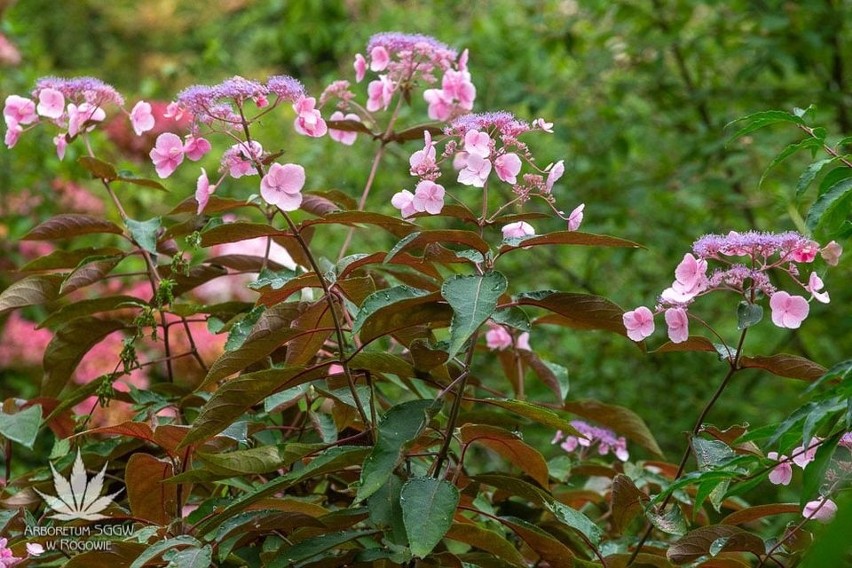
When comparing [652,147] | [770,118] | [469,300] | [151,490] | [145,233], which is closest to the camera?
[469,300]

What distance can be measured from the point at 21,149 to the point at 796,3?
2188 mm

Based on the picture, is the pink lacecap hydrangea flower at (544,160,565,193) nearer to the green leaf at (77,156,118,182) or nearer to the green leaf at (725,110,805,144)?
the green leaf at (725,110,805,144)

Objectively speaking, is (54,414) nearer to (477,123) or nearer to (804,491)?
(477,123)

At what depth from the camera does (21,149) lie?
295cm

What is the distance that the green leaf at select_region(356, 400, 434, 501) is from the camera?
833 millimetres

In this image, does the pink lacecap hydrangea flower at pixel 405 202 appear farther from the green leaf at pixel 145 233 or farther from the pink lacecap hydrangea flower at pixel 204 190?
the green leaf at pixel 145 233

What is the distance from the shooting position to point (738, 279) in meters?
0.88

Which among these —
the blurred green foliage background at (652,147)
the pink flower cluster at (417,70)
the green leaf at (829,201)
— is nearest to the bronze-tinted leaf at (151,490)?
the pink flower cluster at (417,70)

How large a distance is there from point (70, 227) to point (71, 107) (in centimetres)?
15

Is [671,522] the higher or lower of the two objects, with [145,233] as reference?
lower

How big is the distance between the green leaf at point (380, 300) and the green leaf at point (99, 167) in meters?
0.51

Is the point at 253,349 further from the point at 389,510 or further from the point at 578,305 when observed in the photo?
the point at 578,305

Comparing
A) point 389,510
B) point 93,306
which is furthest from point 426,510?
point 93,306

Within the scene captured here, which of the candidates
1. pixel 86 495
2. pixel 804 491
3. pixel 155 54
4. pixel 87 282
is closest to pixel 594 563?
pixel 804 491
